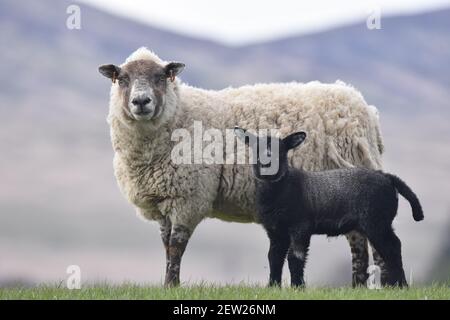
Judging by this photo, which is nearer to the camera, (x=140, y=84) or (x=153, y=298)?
(x=153, y=298)

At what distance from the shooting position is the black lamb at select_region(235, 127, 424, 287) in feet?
34.4

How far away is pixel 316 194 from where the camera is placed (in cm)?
1076

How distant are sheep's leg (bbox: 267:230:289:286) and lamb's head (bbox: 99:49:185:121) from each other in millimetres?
2402

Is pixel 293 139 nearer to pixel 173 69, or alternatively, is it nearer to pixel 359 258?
pixel 173 69

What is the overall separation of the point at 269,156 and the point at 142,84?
2.10 m

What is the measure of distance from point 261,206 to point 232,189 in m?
1.51

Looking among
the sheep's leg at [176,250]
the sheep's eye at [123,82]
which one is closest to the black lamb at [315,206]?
the sheep's leg at [176,250]

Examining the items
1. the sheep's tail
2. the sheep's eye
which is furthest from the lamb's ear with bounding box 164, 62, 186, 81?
the sheep's tail

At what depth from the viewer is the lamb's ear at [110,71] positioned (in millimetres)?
11875

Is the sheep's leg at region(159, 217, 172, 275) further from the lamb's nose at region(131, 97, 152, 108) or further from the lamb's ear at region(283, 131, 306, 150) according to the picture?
the lamb's ear at region(283, 131, 306, 150)
